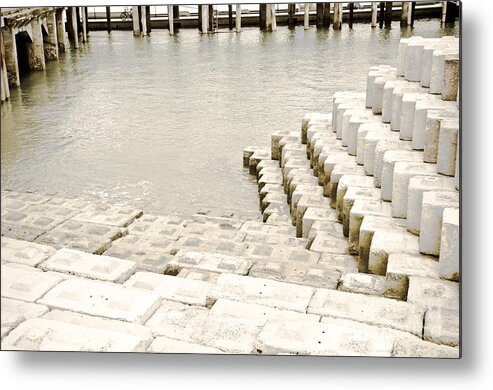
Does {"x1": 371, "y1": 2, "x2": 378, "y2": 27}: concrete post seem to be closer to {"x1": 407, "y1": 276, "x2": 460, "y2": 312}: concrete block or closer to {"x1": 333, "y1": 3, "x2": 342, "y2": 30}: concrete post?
{"x1": 333, "y1": 3, "x2": 342, "y2": 30}: concrete post

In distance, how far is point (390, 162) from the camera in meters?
3.81

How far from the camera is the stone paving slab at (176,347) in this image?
2973 mm

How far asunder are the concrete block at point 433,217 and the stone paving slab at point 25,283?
1769 mm

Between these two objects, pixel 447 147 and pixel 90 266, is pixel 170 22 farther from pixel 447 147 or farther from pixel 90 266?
pixel 447 147

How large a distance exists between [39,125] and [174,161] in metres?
1.53

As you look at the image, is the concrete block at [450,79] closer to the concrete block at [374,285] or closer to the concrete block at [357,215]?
the concrete block at [357,215]

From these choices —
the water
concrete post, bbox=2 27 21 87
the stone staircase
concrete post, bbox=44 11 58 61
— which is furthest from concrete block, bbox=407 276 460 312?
concrete post, bbox=44 11 58 61

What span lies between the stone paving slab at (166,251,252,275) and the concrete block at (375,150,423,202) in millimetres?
903

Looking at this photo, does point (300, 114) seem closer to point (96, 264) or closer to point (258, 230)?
point (258, 230)

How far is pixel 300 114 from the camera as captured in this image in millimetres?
5625

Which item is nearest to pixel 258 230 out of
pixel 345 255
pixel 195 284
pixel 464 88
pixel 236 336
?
pixel 345 255

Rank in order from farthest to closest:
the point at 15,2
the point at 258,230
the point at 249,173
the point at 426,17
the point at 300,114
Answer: the point at 249,173, the point at 300,114, the point at 258,230, the point at 426,17, the point at 15,2

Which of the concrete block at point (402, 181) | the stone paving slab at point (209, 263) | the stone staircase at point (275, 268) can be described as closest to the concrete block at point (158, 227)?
the stone staircase at point (275, 268)

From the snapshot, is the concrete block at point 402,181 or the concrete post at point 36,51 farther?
the concrete post at point 36,51
